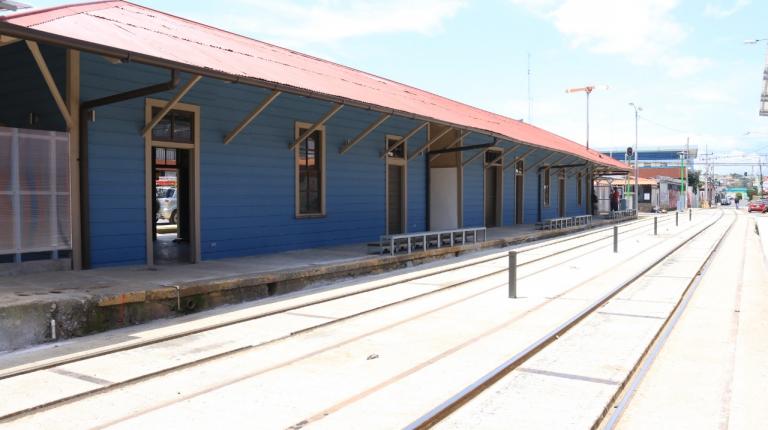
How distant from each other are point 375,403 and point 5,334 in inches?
166

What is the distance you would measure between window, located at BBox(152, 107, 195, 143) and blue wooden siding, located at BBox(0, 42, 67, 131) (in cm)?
158

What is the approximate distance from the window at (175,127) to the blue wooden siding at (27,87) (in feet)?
5.18

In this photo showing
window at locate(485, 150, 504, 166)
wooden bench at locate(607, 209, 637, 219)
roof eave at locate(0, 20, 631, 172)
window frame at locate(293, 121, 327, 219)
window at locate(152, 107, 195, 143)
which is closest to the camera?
roof eave at locate(0, 20, 631, 172)

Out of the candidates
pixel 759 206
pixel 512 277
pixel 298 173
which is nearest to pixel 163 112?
pixel 298 173

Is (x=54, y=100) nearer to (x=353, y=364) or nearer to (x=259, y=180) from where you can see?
(x=259, y=180)

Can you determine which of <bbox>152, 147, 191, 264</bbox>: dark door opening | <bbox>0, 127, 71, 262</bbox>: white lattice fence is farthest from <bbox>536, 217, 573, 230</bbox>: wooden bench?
<bbox>0, 127, 71, 262</bbox>: white lattice fence

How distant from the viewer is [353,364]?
5805 mm

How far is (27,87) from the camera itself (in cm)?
992

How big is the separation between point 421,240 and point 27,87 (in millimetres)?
8747

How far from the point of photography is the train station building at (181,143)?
874 cm

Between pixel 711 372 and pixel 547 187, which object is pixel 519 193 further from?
pixel 711 372

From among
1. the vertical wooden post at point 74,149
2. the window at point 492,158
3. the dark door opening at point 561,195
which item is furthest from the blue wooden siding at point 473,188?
the vertical wooden post at point 74,149

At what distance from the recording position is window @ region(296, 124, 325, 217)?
13867 mm

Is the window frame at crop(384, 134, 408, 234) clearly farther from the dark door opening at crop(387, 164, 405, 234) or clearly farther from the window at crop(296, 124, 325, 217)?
the window at crop(296, 124, 325, 217)
